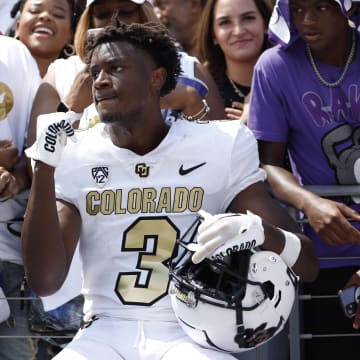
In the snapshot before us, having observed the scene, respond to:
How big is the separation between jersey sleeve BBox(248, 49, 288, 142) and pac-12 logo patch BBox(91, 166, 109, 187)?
0.78 m

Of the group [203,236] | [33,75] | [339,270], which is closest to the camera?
[203,236]

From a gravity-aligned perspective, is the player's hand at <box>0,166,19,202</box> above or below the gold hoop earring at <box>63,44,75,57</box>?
below

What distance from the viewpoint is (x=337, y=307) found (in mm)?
5148

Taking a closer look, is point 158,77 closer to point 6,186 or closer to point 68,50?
point 6,186

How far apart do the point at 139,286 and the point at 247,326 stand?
1.85ft

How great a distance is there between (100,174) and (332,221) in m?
0.99

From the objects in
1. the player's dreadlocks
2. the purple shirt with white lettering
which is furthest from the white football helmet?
the player's dreadlocks

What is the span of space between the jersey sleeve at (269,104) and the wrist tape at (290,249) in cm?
71

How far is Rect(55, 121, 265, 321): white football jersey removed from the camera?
467cm

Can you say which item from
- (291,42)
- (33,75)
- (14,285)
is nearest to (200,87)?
(291,42)

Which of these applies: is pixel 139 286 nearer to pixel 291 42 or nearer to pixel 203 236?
pixel 203 236

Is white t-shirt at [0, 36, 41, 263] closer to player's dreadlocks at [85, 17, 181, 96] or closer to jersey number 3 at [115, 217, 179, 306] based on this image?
player's dreadlocks at [85, 17, 181, 96]

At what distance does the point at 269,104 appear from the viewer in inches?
203

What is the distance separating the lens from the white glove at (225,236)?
13.8ft
